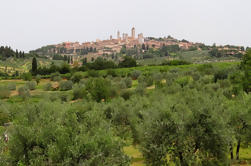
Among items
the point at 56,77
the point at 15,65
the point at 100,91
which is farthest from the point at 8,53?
the point at 100,91

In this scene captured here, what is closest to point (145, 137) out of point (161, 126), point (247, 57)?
point (161, 126)

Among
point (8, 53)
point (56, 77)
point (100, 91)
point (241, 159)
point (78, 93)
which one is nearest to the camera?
point (241, 159)

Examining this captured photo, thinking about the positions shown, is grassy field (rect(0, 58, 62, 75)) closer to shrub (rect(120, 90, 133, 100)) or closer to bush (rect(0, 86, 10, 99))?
bush (rect(0, 86, 10, 99))

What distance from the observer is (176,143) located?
42.1 ft

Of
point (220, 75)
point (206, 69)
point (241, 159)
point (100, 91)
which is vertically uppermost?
point (206, 69)

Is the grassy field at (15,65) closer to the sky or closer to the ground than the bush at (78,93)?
closer to the sky

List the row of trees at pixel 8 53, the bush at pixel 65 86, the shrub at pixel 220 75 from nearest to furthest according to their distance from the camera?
the shrub at pixel 220 75, the bush at pixel 65 86, the row of trees at pixel 8 53

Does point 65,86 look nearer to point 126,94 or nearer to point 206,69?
point 126,94

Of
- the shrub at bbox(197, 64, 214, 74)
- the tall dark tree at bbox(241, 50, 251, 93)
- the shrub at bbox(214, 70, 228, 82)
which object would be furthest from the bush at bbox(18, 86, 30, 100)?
the tall dark tree at bbox(241, 50, 251, 93)

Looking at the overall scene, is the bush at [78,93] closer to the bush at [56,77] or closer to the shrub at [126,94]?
the shrub at [126,94]

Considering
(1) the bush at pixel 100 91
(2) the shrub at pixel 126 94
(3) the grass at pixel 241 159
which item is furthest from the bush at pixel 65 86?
(3) the grass at pixel 241 159

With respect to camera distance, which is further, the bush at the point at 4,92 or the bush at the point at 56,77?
the bush at the point at 56,77

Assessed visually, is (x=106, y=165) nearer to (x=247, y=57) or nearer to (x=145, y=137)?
(x=145, y=137)

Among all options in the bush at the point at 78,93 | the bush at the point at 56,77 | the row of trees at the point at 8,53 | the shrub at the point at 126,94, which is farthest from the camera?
the row of trees at the point at 8,53
